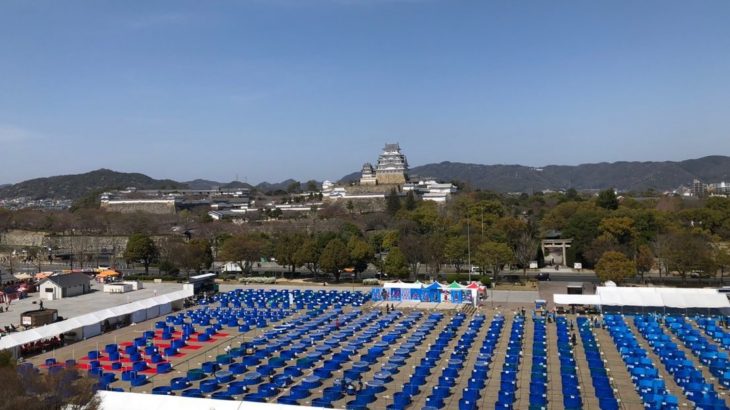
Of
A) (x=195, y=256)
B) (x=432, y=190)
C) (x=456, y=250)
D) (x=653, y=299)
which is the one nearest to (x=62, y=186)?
(x=432, y=190)

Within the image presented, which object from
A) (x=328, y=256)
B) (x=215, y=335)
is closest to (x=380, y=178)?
(x=328, y=256)

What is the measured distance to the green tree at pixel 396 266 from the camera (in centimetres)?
3434

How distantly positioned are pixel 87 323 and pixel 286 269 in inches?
895

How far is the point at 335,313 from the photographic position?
24.6 meters

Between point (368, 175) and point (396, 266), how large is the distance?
188 feet

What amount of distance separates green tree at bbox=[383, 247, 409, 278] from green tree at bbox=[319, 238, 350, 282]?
235cm

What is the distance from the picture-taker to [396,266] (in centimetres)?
3431

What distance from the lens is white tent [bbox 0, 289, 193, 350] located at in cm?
1817

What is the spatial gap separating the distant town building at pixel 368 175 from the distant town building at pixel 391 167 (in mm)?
845

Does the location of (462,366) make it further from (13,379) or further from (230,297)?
(230,297)

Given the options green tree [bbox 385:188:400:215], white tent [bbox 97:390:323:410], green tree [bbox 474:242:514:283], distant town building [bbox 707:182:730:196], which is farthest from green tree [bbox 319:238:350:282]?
distant town building [bbox 707:182:730:196]

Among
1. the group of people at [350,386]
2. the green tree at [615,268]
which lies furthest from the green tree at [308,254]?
the group of people at [350,386]

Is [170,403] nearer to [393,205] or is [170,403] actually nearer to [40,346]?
[40,346]

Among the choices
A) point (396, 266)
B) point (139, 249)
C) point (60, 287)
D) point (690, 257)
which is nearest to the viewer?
point (60, 287)
